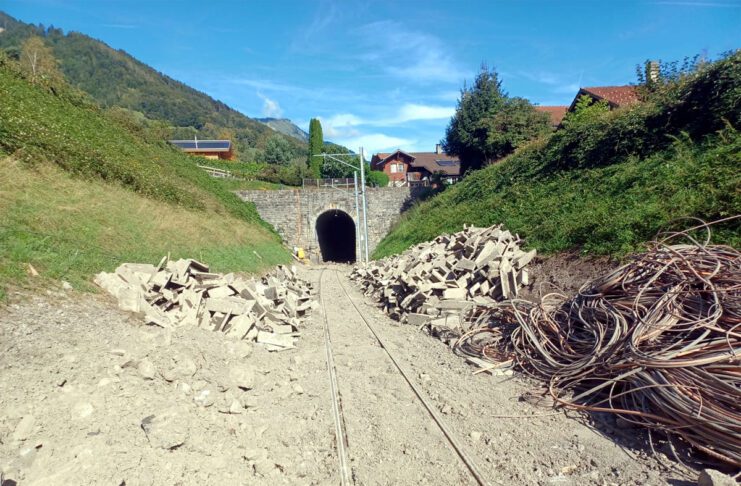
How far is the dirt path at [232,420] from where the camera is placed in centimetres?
351

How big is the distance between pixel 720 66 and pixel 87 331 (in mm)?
15731

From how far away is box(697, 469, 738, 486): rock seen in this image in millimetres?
3079

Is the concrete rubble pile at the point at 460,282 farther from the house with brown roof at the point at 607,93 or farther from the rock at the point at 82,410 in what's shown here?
the house with brown roof at the point at 607,93

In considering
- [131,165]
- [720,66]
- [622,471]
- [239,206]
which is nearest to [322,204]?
[239,206]

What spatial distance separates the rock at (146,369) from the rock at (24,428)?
1370 mm

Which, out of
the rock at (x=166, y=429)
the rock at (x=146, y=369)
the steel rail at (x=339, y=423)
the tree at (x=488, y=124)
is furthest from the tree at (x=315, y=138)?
the rock at (x=166, y=429)

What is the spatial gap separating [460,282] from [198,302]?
5.66m

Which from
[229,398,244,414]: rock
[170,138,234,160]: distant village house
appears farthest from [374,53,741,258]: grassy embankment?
[170,138,234,160]: distant village house

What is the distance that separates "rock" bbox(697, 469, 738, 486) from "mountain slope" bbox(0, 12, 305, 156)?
12919 centimetres

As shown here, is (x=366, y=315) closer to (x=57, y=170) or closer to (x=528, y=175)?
(x=57, y=170)

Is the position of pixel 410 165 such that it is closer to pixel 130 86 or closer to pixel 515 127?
pixel 515 127

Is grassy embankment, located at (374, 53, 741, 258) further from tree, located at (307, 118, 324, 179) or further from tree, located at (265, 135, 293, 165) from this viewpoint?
tree, located at (265, 135, 293, 165)

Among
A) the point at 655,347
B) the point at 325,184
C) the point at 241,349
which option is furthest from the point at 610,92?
the point at 241,349

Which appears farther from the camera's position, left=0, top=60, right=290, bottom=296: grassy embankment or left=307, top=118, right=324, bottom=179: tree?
left=307, top=118, right=324, bottom=179: tree
